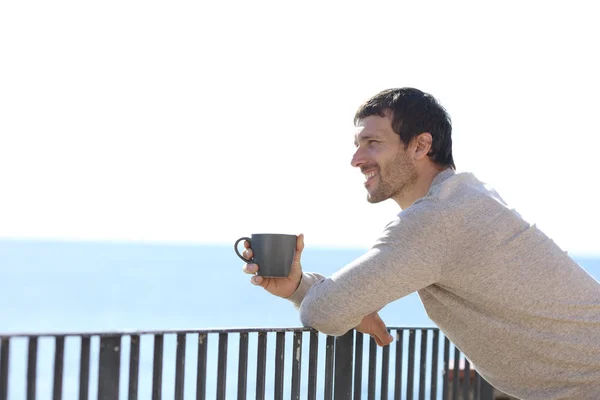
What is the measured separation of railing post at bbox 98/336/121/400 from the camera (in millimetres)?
2128

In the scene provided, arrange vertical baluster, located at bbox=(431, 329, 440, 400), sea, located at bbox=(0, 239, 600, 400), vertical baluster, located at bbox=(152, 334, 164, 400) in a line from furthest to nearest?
sea, located at bbox=(0, 239, 600, 400), vertical baluster, located at bbox=(431, 329, 440, 400), vertical baluster, located at bbox=(152, 334, 164, 400)

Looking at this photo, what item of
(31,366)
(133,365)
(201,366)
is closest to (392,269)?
(201,366)

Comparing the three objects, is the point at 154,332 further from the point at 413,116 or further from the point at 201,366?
the point at 413,116

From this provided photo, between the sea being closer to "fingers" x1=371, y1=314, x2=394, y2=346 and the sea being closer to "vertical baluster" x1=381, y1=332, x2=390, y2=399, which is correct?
"vertical baluster" x1=381, y1=332, x2=390, y2=399

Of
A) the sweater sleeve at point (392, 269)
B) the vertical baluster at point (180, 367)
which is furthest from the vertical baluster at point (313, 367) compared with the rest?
the vertical baluster at point (180, 367)

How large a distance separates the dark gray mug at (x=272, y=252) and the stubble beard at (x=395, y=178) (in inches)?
14.7

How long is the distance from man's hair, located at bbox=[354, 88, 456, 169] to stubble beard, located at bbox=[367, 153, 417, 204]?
69 mm

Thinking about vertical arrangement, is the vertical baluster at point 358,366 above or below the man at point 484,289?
below

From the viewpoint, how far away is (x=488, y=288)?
2424mm

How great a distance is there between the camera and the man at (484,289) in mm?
2363

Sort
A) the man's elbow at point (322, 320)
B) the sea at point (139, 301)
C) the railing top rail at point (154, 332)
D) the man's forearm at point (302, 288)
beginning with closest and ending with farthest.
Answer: the railing top rail at point (154, 332)
the man's elbow at point (322, 320)
the man's forearm at point (302, 288)
the sea at point (139, 301)

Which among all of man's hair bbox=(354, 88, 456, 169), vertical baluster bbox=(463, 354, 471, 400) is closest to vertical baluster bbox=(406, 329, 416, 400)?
vertical baluster bbox=(463, 354, 471, 400)

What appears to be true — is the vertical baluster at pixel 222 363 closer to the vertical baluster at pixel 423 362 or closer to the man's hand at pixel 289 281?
the man's hand at pixel 289 281

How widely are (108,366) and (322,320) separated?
0.62m
